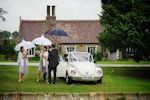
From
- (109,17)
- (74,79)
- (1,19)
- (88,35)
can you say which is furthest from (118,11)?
(88,35)

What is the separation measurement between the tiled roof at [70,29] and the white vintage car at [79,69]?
2691 centimetres

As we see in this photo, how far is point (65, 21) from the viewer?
48.0 metres

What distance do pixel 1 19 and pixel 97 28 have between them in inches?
1296

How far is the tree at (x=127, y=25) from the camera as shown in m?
19.2

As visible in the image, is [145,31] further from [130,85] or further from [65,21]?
[65,21]

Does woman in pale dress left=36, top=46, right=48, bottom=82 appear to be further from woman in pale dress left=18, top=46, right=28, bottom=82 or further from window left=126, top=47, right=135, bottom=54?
window left=126, top=47, right=135, bottom=54

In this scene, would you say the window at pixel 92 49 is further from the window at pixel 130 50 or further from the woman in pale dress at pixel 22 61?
the woman in pale dress at pixel 22 61

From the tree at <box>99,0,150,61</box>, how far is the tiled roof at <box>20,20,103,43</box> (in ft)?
73.7

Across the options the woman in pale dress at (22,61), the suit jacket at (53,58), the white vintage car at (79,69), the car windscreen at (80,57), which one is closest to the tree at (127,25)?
the car windscreen at (80,57)

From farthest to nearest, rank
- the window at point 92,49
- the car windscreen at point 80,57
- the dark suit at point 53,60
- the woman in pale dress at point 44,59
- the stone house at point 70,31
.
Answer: the stone house at point 70,31 → the window at point 92,49 → the car windscreen at point 80,57 → the woman in pale dress at point 44,59 → the dark suit at point 53,60

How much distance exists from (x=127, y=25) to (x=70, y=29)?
2696cm

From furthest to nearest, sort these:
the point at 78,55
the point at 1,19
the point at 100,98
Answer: the point at 78,55 → the point at 1,19 → the point at 100,98

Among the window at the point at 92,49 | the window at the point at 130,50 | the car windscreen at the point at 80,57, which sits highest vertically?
the window at the point at 130,50

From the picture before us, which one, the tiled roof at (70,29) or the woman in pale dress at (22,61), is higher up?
the tiled roof at (70,29)
